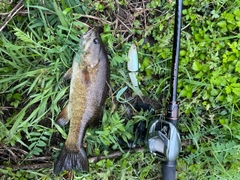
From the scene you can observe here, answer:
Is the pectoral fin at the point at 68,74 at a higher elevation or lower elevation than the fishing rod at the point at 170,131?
higher

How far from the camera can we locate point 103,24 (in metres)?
2.43

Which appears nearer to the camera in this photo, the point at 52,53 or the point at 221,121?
the point at 52,53

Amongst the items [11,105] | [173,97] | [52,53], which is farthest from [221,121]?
[11,105]

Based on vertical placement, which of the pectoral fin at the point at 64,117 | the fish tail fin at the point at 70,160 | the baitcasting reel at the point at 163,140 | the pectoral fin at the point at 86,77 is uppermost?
the pectoral fin at the point at 86,77

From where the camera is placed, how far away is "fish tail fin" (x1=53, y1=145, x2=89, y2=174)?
229cm

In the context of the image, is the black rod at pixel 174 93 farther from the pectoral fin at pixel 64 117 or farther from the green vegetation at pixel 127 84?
the pectoral fin at pixel 64 117

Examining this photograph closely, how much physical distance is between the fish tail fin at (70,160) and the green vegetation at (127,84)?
12cm

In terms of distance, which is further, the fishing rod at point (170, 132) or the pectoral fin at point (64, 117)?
the pectoral fin at point (64, 117)

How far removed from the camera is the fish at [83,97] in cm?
224

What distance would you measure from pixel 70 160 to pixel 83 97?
47 cm

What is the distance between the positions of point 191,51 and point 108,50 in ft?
2.10

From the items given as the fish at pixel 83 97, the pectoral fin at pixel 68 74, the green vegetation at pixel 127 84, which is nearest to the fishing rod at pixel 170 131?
the green vegetation at pixel 127 84

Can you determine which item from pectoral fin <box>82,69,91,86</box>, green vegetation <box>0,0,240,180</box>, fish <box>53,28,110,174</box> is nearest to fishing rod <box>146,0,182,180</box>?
green vegetation <box>0,0,240,180</box>

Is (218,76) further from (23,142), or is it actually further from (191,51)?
(23,142)
